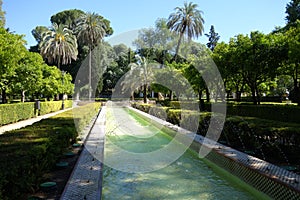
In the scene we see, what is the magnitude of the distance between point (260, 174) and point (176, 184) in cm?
164

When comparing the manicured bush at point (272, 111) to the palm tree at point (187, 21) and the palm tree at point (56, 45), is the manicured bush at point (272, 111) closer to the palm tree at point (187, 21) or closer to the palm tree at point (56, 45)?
the palm tree at point (187, 21)

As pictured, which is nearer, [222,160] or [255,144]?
[222,160]

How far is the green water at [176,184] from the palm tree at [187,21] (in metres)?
31.1

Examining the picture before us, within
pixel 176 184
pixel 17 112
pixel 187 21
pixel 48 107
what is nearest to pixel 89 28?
pixel 187 21

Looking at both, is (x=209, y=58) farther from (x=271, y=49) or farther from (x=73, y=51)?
(x=73, y=51)

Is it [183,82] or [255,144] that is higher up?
[183,82]

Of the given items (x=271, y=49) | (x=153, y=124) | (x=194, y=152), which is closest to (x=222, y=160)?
(x=194, y=152)

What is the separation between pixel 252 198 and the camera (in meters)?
5.07

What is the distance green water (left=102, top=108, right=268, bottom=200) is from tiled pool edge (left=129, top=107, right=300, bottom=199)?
0.75 feet

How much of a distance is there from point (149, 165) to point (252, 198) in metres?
2.95

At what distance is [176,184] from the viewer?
19.1 ft

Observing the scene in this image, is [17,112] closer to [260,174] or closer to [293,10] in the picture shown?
[260,174]

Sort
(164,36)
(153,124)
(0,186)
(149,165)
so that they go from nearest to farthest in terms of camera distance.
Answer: (0,186)
(149,165)
(153,124)
(164,36)

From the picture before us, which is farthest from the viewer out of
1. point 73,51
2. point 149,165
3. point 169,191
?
point 73,51
